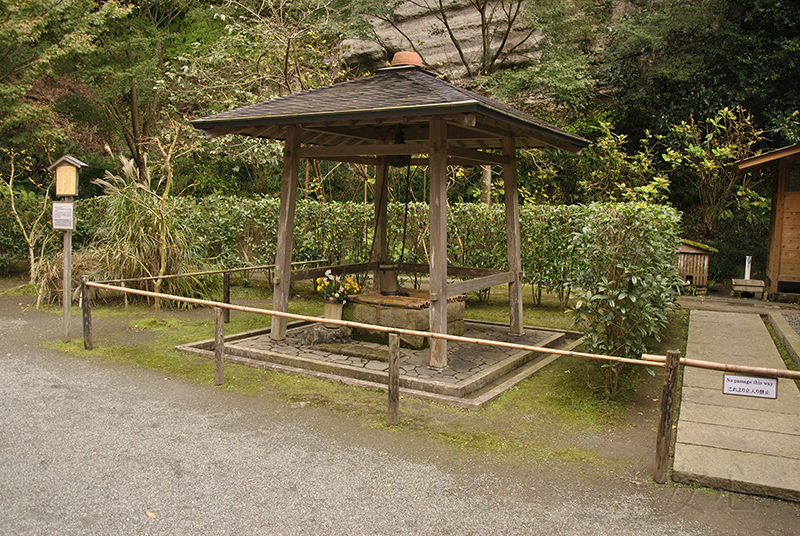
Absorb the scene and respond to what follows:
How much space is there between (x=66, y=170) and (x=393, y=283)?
4265 mm

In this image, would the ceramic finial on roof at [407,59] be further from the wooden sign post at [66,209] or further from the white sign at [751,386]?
the white sign at [751,386]

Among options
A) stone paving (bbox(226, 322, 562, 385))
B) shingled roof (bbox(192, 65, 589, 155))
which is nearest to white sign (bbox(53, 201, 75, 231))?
shingled roof (bbox(192, 65, 589, 155))

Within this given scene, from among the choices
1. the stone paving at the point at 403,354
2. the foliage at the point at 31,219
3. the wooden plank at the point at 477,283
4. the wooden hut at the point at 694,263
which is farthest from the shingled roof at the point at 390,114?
the foliage at the point at 31,219

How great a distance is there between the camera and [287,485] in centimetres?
373

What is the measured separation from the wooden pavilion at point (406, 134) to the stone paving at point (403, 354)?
0.67 ft

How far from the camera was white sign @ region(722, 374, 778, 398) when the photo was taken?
11.9 feet

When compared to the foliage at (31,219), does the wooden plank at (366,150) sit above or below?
above

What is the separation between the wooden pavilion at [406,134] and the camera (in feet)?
18.5

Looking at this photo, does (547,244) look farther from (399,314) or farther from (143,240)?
(143,240)

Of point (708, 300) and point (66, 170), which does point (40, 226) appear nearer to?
point (66, 170)

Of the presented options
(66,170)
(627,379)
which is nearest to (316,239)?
(66,170)

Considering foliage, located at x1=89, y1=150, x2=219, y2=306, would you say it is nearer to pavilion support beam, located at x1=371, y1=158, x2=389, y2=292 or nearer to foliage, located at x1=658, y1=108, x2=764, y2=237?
pavilion support beam, located at x1=371, y1=158, x2=389, y2=292

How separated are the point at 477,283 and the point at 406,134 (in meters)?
2.59

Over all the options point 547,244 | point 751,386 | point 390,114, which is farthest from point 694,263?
point 751,386
